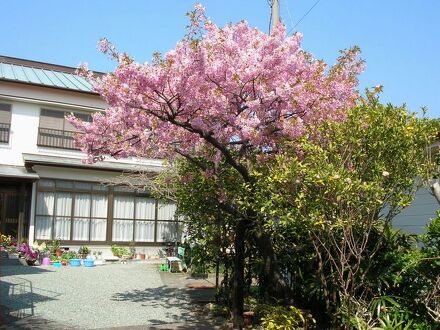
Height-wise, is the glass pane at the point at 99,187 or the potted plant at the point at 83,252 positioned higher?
the glass pane at the point at 99,187

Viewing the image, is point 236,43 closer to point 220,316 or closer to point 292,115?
point 292,115

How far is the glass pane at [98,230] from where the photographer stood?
20828 millimetres

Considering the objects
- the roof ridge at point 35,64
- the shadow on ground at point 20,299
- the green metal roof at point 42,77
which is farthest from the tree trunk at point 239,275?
the roof ridge at point 35,64

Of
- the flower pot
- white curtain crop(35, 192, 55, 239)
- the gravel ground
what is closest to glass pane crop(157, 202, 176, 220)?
white curtain crop(35, 192, 55, 239)

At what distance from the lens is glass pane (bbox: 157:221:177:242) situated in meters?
22.1

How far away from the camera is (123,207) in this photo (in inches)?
846

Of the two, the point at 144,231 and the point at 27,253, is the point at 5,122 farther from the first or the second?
the point at 144,231

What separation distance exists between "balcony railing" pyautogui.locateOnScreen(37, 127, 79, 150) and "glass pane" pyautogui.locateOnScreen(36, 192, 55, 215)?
205 centimetres

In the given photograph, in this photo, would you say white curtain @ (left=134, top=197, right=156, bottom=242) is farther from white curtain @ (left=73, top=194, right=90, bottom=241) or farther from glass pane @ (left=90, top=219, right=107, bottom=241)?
white curtain @ (left=73, top=194, right=90, bottom=241)

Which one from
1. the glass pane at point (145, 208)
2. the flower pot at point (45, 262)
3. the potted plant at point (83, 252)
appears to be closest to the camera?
the flower pot at point (45, 262)

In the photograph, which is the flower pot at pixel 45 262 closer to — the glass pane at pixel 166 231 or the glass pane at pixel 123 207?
the glass pane at pixel 123 207

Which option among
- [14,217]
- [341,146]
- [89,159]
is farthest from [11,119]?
[341,146]

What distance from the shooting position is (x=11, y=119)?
1967cm

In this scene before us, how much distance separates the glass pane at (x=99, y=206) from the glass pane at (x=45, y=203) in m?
1.71
